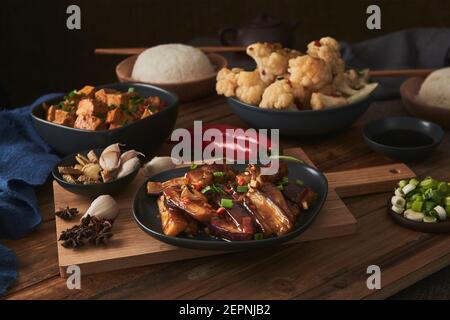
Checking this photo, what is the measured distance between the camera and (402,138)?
7.09ft

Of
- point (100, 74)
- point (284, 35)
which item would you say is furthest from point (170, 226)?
point (100, 74)

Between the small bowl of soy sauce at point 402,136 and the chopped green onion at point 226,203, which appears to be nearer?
the chopped green onion at point 226,203

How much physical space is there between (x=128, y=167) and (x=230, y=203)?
1.32ft

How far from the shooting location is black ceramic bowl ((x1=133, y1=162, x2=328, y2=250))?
1.46m

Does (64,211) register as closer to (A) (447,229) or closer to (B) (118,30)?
(A) (447,229)

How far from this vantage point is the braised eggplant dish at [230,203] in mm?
1511

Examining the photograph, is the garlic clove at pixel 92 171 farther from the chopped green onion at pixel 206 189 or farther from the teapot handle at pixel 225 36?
the teapot handle at pixel 225 36

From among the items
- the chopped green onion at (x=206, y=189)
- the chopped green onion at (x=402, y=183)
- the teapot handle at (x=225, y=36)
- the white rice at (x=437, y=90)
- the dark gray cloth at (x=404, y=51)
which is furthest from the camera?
the teapot handle at (x=225, y=36)

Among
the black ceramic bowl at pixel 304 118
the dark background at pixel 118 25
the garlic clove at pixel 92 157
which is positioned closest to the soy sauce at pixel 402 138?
the black ceramic bowl at pixel 304 118

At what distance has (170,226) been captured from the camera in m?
1.51

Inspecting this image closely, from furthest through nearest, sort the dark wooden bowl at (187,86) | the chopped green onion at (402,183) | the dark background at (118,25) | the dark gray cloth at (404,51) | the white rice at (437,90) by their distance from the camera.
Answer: the dark background at (118,25) < the dark gray cloth at (404,51) < the dark wooden bowl at (187,86) < the white rice at (437,90) < the chopped green onion at (402,183)

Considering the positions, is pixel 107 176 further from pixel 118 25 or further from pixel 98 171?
pixel 118 25

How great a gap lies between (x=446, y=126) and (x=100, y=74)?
8.72 feet

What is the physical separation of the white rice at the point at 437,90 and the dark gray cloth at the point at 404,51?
24.3 inches
